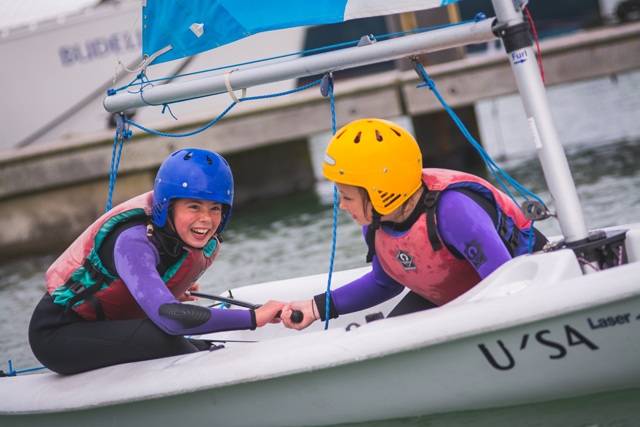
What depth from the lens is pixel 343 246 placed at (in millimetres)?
5332

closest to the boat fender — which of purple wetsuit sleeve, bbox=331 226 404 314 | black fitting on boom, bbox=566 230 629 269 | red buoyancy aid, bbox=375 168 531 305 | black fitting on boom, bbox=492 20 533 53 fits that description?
purple wetsuit sleeve, bbox=331 226 404 314

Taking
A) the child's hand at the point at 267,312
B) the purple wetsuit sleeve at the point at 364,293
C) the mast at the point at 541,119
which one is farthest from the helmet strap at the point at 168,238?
the mast at the point at 541,119

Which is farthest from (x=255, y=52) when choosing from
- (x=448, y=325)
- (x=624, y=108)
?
(x=448, y=325)

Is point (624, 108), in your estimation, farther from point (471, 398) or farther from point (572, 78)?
point (471, 398)

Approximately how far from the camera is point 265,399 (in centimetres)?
194

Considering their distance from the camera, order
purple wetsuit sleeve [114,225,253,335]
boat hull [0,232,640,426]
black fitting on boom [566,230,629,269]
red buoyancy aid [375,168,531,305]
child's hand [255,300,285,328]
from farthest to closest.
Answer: child's hand [255,300,285,328]
purple wetsuit sleeve [114,225,253,335]
red buoyancy aid [375,168,531,305]
black fitting on boom [566,230,629,269]
boat hull [0,232,640,426]

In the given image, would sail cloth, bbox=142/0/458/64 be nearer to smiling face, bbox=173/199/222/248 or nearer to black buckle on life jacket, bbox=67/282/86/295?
smiling face, bbox=173/199/222/248

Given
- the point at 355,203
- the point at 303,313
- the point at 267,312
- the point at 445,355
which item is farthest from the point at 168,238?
the point at 445,355

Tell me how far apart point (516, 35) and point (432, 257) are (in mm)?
716

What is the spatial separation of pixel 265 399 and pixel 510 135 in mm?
9645

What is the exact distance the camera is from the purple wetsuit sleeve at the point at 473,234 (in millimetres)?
1797

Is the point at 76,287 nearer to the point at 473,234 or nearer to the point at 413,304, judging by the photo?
the point at 413,304

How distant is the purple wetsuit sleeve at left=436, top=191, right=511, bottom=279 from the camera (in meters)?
1.80

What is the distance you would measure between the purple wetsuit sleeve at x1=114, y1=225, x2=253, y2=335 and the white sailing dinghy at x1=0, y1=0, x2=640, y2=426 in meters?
0.11
